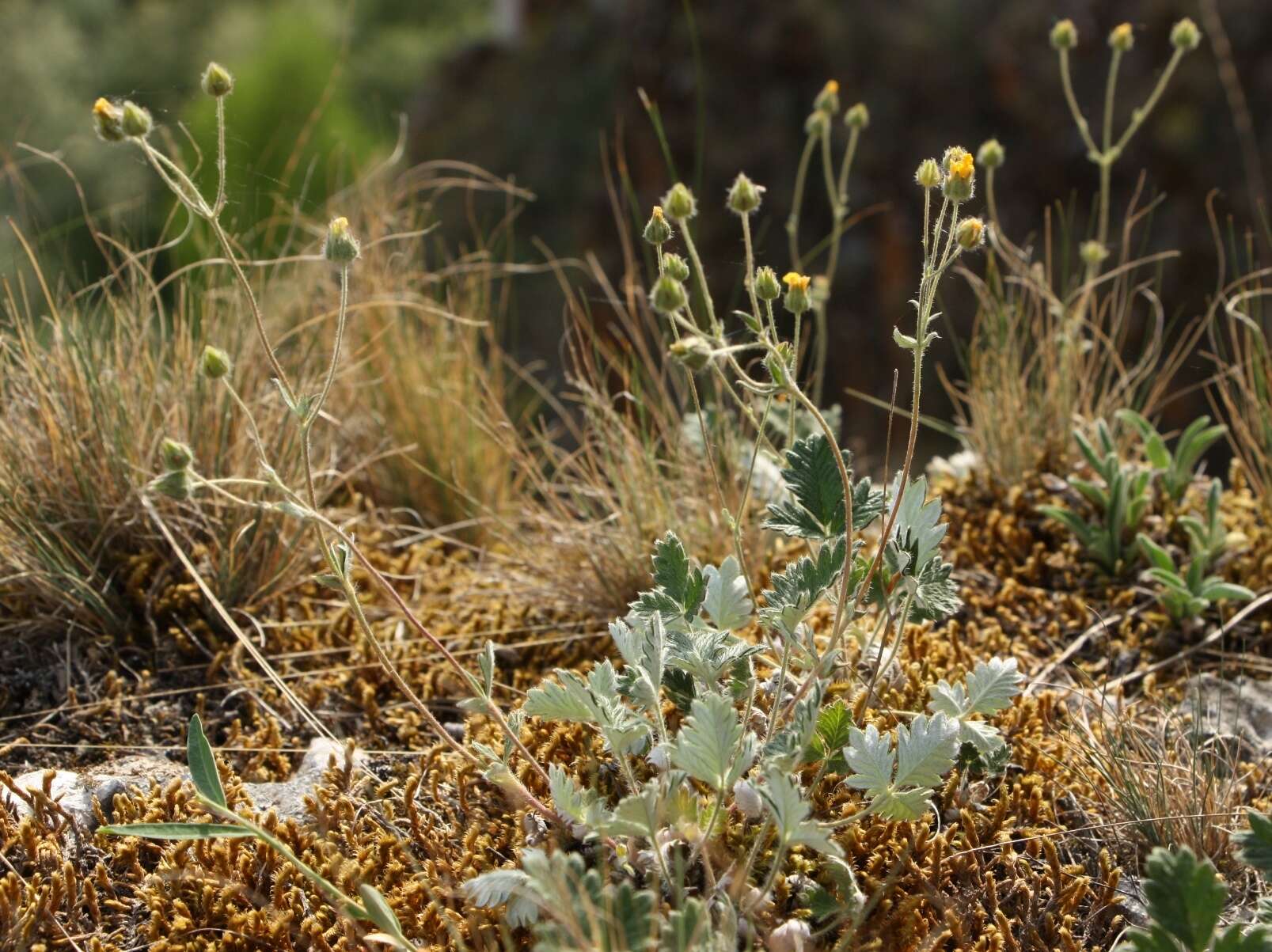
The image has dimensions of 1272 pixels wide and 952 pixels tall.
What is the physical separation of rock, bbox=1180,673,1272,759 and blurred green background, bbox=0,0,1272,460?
4.63 meters

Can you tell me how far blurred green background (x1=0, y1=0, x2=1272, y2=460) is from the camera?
7.54 meters

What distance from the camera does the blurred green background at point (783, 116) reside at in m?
7.54

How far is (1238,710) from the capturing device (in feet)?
5.76

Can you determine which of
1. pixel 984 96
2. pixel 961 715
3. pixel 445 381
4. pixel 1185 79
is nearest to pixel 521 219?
pixel 984 96

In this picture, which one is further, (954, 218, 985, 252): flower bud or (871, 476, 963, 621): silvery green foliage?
(871, 476, 963, 621): silvery green foliage

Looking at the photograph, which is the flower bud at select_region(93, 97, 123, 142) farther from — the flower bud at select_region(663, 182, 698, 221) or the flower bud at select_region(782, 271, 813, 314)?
the flower bud at select_region(782, 271, 813, 314)

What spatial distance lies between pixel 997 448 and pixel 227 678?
1.52 meters

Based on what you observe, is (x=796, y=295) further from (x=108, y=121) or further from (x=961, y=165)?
(x=108, y=121)

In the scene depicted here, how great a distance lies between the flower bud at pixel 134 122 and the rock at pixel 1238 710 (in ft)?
5.15

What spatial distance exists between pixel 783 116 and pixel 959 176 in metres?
7.74

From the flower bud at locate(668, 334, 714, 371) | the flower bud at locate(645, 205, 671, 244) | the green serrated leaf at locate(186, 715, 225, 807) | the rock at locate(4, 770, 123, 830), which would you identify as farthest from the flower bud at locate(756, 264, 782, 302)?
the rock at locate(4, 770, 123, 830)

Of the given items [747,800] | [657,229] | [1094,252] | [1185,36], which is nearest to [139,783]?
[747,800]

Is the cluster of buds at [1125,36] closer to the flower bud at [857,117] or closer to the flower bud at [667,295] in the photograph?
the flower bud at [857,117]

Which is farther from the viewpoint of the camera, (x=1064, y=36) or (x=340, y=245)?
(x=1064, y=36)
